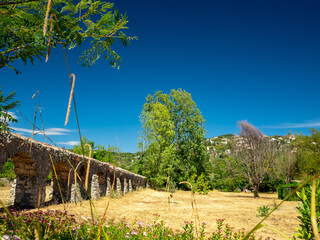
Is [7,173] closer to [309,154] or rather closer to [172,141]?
[172,141]

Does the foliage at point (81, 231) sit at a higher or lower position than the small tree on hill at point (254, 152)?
lower

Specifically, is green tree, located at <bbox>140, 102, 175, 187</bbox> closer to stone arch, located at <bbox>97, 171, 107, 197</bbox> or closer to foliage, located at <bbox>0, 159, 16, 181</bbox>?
stone arch, located at <bbox>97, 171, 107, 197</bbox>

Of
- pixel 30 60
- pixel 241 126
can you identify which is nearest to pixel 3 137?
pixel 30 60

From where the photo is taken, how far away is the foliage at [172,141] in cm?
2419

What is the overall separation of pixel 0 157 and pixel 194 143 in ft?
74.0

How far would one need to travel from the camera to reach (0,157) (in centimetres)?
689

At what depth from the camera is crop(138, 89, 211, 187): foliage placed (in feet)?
79.4

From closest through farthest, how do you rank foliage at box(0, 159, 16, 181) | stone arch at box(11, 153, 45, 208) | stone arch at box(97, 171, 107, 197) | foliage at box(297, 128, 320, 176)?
stone arch at box(11, 153, 45, 208), stone arch at box(97, 171, 107, 197), foliage at box(297, 128, 320, 176), foliage at box(0, 159, 16, 181)

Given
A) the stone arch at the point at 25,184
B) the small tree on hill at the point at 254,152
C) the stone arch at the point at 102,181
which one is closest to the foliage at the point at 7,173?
the stone arch at the point at 102,181

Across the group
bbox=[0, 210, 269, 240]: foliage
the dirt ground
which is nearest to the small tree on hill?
the dirt ground

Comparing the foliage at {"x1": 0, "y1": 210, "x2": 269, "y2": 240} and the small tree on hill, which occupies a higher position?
the small tree on hill

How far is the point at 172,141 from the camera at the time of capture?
2577 cm

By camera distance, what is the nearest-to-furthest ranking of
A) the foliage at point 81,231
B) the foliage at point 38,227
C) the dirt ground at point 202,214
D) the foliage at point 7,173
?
the foliage at point 38,227
the foliage at point 81,231
the dirt ground at point 202,214
the foliage at point 7,173

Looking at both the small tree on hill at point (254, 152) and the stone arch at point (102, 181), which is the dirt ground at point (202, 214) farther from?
the small tree on hill at point (254, 152)
